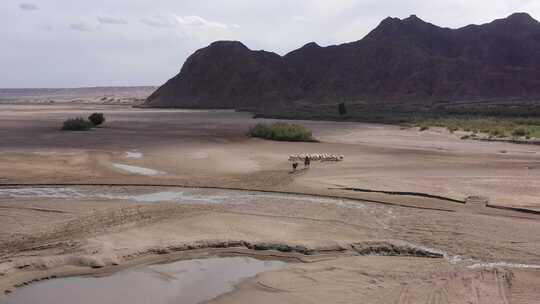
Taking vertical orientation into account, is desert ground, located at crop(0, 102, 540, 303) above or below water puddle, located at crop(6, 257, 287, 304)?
above

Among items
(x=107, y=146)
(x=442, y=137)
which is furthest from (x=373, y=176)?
(x=442, y=137)

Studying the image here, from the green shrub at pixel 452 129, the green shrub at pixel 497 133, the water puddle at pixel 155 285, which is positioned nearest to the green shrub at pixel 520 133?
the green shrub at pixel 497 133

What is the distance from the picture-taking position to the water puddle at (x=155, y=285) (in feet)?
31.0

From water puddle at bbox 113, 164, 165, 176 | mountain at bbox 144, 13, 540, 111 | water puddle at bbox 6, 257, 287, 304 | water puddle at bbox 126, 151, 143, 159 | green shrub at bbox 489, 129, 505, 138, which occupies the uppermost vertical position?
mountain at bbox 144, 13, 540, 111

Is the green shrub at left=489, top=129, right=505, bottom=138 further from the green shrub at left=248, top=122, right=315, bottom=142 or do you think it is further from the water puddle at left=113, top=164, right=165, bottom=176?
the water puddle at left=113, top=164, right=165, bottom=176

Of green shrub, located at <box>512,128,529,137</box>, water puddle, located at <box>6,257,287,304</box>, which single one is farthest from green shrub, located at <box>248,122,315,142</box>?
water puddle, located at <box>6,257,287,304</box>

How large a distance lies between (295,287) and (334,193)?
8.53 m

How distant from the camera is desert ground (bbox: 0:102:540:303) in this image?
10062 millimetres

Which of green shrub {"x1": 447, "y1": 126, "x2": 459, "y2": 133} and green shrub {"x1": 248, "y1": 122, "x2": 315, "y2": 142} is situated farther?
green shrub {"x1": 447, "y1": 126, "x2": 459, "y2": 133}

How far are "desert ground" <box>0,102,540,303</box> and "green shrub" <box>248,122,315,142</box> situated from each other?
25.2 ft

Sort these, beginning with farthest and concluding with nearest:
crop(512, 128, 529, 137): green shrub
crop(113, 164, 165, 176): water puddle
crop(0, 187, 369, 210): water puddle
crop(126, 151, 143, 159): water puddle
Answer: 1. crop(512, 128, 529, 137): green shrub
2. crop(126, 151, 143, 159): water puddle
3. crop(113, 164, 165, 176): water puddle
4. crop(0, 187, 369, 210): water puddle

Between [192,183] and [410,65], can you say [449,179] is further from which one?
[410,65]

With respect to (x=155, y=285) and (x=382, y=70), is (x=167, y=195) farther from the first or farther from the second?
(x=382, y=70)

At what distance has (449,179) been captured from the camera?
67.7ft
